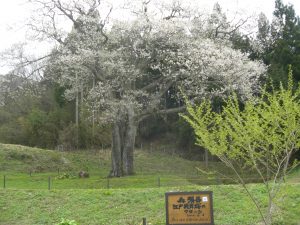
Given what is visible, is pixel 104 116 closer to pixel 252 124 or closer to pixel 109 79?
pixel 109 79

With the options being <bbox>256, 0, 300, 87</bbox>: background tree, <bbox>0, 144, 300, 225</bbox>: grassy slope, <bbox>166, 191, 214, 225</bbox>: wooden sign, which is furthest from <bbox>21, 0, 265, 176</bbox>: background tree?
<bbox>166, 191, 214, 225</bbox>: wooden sign

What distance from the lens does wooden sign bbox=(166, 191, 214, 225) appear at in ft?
34.6

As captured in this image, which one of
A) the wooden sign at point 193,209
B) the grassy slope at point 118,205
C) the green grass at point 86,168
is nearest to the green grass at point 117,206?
the grassy slope at point 118,205

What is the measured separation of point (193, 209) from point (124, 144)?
584 inches

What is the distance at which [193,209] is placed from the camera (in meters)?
10.6

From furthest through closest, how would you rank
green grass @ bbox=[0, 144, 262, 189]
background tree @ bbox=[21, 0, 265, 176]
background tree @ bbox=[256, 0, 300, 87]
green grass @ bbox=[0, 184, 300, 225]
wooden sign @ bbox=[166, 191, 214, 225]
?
background tree @ bbox=[256, 0, 300, 87] < background tree @ bbox=[21, 0, 265, 176] < green grass @ bbox=[0, 144, 262, 189] < green grass @ bbox=[0, 184, 300, 225] < wooden sign @ bbox=[166, 191, 214, 225]

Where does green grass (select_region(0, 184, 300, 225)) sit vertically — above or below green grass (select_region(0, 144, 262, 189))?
below

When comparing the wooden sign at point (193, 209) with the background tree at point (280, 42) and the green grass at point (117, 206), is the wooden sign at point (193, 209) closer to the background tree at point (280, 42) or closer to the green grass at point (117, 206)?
the green grass at point (117, 206)

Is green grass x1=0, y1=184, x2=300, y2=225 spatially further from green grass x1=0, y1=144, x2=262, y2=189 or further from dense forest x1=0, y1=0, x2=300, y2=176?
dense forest x1=0, y1=0, x2=300, y2=176

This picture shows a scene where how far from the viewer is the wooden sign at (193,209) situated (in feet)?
34.6

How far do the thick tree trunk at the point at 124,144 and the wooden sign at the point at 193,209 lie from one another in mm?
13618

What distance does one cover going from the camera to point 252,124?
350 inches

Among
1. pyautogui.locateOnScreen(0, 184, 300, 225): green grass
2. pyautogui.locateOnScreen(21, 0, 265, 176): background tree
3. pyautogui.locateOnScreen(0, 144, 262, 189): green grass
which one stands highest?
pyautogui.locateOnScreen(21, 0, 265, 176): background tree

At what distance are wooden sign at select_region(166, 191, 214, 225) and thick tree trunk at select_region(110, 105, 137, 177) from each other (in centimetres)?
1362
